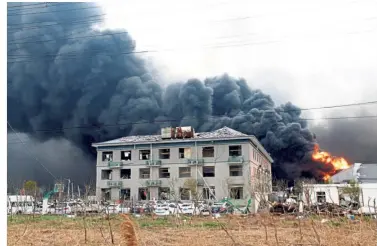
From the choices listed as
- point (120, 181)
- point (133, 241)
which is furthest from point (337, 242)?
point (120, 181)

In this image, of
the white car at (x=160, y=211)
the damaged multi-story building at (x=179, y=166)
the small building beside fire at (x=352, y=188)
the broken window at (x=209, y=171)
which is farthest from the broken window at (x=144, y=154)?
the small building beside fire at (x=352, y=188)

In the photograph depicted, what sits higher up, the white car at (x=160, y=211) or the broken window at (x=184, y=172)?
the broken window at (x=184, y=172)

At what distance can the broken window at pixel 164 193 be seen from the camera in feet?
40.9

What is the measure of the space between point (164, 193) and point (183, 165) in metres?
1.09

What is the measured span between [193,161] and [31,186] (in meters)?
5.18

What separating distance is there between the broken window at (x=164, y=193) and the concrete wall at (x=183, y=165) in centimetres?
12

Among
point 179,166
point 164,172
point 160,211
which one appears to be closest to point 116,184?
point 164,172

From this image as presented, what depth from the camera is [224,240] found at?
3924 mm

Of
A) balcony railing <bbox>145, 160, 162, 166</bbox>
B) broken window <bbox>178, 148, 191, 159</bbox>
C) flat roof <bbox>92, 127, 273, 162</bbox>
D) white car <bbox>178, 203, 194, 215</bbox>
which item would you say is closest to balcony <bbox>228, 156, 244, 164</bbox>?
flat roof <bbox>92, 127, 273, 162</bbox>

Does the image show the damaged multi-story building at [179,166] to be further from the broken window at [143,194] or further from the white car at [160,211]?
the white car at [160,211]

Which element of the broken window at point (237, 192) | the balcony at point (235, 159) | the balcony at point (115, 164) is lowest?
the broken window at point (237, 192)

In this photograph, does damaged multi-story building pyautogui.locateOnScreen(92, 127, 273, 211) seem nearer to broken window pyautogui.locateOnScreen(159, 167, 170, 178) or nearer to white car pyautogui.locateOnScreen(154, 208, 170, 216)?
broken window pyautogui.locateOnScreen(159, 167, 170, 178)

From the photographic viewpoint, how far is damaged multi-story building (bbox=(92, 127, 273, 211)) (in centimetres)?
1209
